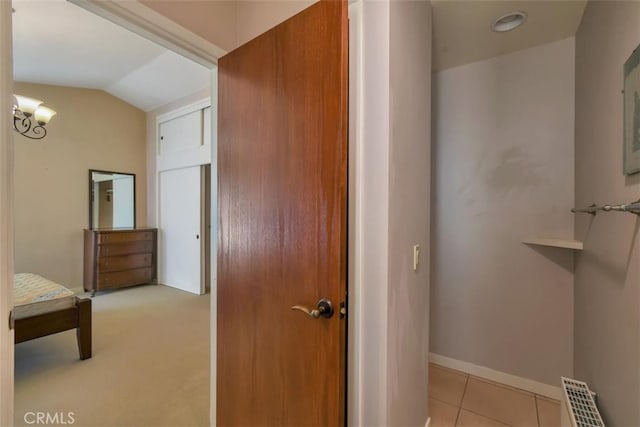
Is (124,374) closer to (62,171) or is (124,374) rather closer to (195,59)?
(195,59)

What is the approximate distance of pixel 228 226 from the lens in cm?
142

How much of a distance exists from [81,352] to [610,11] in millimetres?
4052

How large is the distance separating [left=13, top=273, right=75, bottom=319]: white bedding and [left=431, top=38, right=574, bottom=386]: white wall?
122 inches

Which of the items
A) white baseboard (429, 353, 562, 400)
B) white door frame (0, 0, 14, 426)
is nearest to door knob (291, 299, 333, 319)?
white door frame (0, 0, 14, 426)

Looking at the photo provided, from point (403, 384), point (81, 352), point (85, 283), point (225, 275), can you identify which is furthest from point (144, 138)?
point (403, 384)

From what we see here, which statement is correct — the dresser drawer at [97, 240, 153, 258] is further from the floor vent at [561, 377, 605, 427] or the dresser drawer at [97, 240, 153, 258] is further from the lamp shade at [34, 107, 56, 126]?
the floor vent at [561, 377, 605, 427]

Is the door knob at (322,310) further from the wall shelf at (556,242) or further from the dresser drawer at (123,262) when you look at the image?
the dresser drawer at (123,262)

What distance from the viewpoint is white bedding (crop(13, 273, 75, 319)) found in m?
2.23

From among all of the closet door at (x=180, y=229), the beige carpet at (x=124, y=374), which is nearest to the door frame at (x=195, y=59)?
the beige carpet at (x=124, y=374)

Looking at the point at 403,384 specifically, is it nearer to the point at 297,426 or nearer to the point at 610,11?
the point at 297,426

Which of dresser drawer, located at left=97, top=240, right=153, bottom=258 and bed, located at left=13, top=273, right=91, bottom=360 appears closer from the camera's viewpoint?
bed, located at left=13, top=273, right=91, bottom=360

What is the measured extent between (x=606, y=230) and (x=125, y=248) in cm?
539

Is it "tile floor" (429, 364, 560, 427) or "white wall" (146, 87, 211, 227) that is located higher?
"white wall" (146, 87, 211, 227)

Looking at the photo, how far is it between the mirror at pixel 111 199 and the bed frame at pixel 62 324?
2721mm
